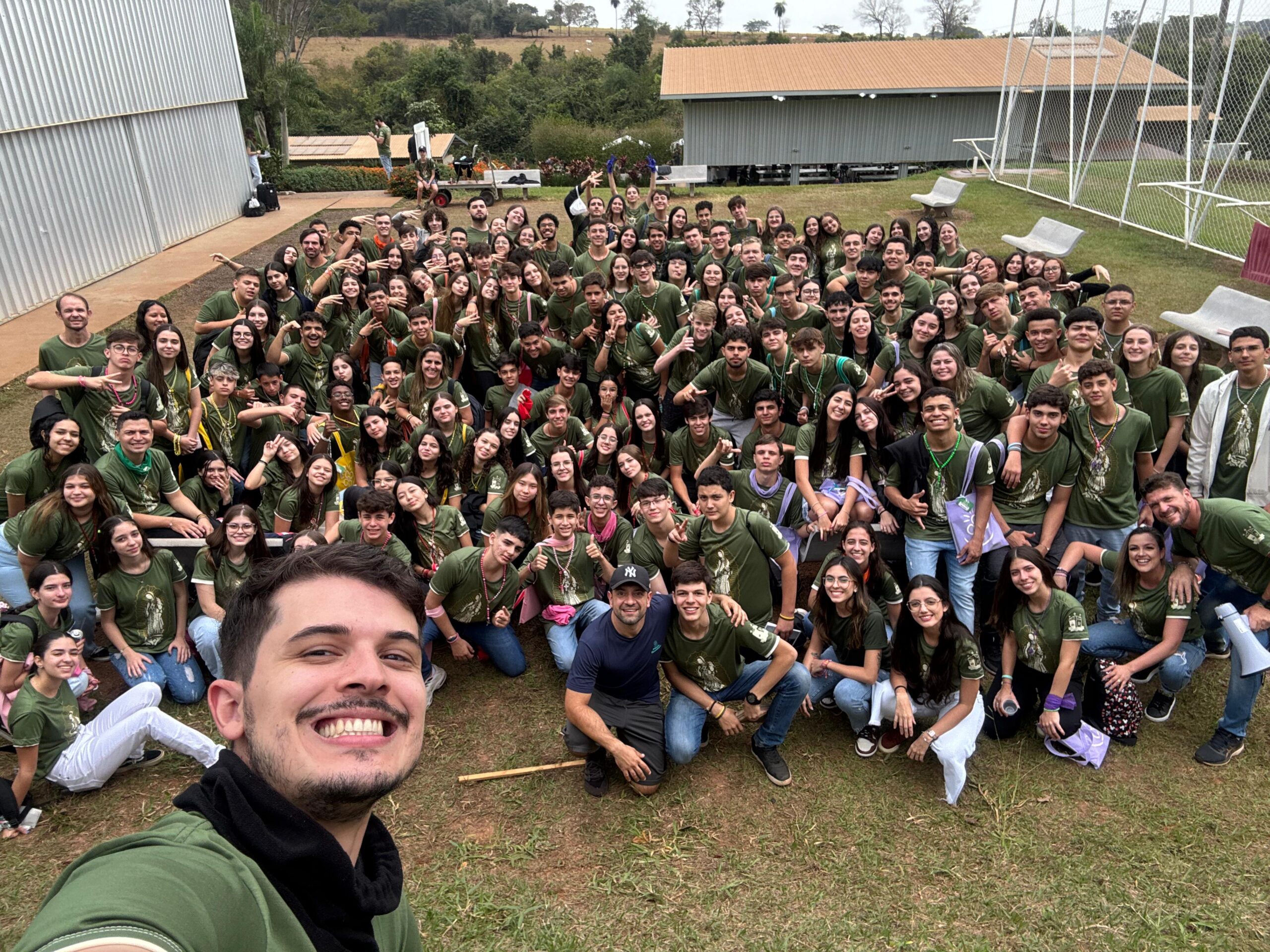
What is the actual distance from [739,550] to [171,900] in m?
4.75

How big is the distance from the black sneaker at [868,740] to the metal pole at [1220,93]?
37.7ft

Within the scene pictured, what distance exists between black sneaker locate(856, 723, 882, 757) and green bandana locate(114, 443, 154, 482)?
535cm

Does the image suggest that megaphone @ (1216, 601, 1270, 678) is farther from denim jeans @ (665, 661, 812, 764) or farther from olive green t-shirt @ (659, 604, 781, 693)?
olive green t-shirt @ (659, 604, 781, 693)

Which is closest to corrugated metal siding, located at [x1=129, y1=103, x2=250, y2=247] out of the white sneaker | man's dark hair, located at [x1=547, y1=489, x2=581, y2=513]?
man's dark hair, located at [x1=547, y1=489, x2=581, y2=513]

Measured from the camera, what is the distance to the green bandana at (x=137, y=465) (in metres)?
6.09

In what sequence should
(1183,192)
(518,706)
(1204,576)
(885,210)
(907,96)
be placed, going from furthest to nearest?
(907,96)
(885,210)
(1183,192)
(518,706)
(1204,576)

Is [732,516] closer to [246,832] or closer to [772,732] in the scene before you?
[772,732]

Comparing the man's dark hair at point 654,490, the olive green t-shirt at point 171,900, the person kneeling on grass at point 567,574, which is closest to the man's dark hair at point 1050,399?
the man's dark hair at point 654,490

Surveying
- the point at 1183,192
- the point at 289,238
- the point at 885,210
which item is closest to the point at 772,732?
the point at 1183,192

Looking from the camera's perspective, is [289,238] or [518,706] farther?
[289,238]

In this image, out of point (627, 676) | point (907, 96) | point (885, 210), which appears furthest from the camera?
point (907, 96)

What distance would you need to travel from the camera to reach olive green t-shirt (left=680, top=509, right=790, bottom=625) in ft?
18.2

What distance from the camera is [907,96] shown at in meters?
26.7

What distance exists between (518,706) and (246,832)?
4.70m
